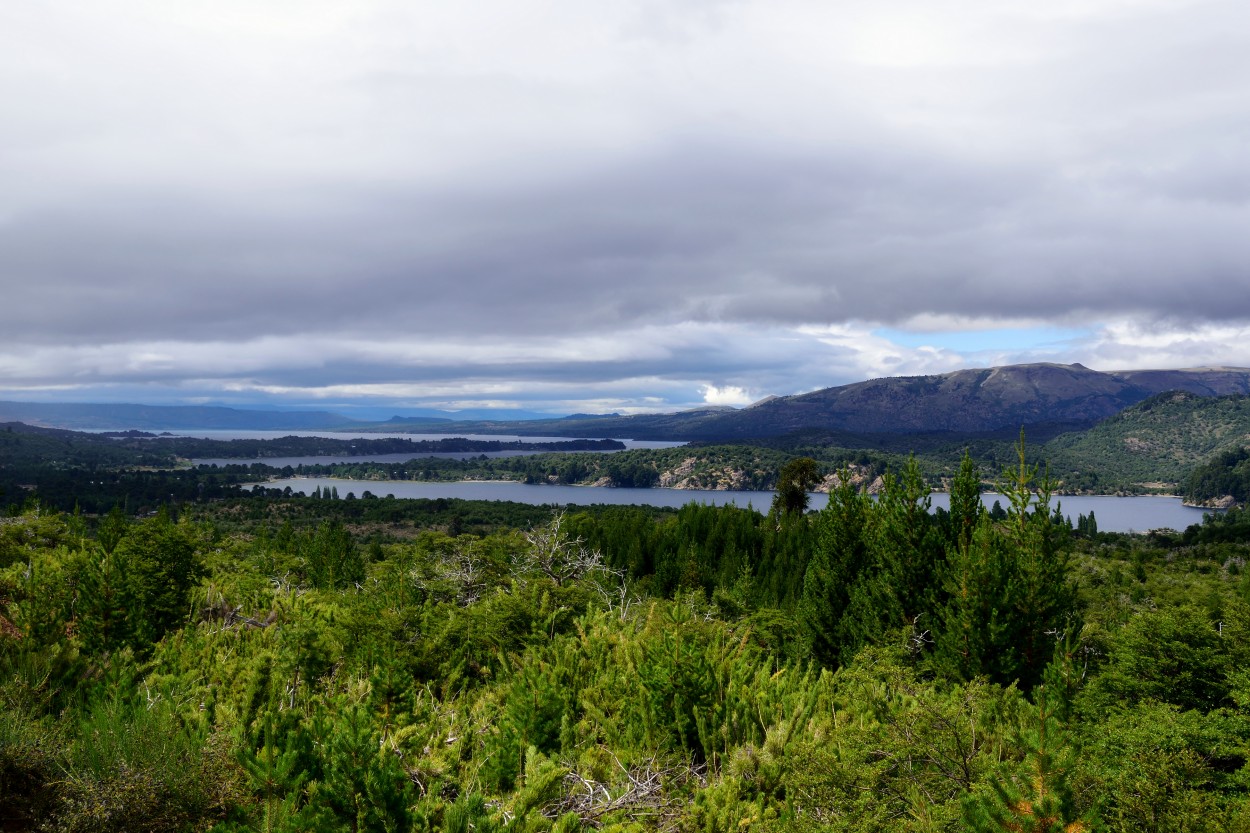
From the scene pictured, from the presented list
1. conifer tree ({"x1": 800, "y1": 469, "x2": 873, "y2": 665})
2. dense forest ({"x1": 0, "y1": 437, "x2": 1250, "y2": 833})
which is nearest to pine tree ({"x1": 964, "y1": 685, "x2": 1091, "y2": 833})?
dense forest ({"x1": 0, "y1": 437, "x2": 1250, "y2": 833})

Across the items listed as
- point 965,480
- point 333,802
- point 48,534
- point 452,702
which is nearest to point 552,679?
point 452,702

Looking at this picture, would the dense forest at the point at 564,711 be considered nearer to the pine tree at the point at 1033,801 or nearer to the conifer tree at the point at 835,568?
the pine tree at the point at 1033,801

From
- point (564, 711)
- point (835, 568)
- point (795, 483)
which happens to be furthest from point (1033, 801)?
point (795, 483)

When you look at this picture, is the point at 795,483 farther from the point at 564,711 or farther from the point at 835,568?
the point at 564,711

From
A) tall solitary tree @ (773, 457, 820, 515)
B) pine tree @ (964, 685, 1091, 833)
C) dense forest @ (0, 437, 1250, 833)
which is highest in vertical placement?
pine tree @ (964, 685, 1091, 833)

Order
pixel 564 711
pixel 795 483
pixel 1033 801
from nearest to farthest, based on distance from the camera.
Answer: pixel 1033 801 < pixel 564 711 < pixel 795 483

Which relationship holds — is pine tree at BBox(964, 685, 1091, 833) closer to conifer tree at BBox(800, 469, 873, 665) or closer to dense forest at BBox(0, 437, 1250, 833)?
dense forest at BBox(0, 437, 1250, 833)

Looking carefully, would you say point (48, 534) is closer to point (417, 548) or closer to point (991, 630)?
point (417, 548)

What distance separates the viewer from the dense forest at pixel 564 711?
6.52 m

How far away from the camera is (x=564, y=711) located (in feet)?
32.3

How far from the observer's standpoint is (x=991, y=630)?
21047mm

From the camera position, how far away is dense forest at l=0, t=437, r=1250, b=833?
21.4ft

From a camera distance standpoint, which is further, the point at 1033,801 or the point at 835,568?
the point at 835,568

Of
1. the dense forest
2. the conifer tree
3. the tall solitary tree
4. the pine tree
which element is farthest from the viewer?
the tall solitary tree
